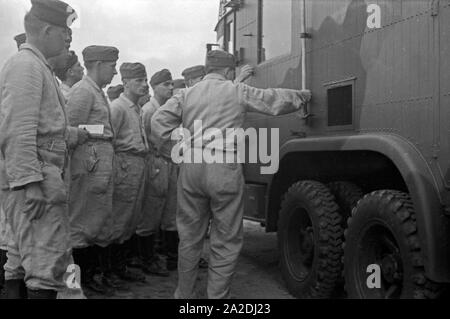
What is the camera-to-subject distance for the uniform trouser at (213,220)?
3.54 metres

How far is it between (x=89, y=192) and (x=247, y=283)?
4.98 ft

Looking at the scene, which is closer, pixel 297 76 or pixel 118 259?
pixel 297 76

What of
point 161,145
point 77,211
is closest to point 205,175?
point 161,145

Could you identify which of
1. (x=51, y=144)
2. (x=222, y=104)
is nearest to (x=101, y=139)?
(x=222, y=104)

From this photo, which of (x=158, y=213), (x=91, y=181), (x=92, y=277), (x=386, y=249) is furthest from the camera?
(x=158, y=213)

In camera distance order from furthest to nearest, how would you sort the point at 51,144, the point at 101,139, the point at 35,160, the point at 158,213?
1. the point at 158,213
2. the point at 101,139
3. the point at 51,144
4. the point at 35,160

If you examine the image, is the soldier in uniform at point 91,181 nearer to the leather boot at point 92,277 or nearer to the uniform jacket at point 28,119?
the leather boot at point 92,277

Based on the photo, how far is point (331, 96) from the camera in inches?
144

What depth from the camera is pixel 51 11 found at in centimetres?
272

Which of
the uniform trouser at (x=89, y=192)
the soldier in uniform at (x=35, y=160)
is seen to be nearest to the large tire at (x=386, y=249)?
the soldier in uniform at (x=35, y=160)

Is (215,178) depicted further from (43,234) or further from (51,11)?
(51,11)

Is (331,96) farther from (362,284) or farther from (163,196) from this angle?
(163,196)

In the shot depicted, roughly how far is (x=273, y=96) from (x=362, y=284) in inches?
52.2

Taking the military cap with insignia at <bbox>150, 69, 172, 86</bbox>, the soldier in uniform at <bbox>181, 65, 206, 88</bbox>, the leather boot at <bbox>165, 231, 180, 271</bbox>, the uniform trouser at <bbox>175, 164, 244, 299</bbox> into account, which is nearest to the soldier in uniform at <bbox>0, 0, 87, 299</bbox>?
the uniform trouser at <bbox>175, 164, 244, 299</bbox>
